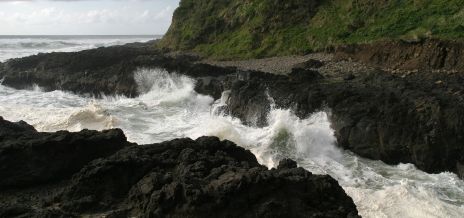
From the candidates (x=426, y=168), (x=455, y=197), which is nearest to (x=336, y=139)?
(x=426, y=168)

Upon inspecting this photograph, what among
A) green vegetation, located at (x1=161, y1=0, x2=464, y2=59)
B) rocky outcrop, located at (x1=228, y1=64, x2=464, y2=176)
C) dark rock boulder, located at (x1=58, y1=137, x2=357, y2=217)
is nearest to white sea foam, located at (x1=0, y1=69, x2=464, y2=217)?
rocky outcrop, located at (x1=228, y1=64, x2=464, y2=176)

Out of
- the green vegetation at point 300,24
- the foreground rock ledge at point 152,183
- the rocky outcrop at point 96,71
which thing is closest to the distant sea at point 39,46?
the rocky outcrop at point 96,71

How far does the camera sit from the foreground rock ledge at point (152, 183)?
6.56 meters

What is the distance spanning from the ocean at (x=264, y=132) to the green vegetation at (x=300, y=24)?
24.3ft

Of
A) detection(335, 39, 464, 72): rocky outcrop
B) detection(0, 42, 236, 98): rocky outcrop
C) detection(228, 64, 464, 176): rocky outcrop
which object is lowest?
detection(0, 42, 236, 98): rocky outcrop

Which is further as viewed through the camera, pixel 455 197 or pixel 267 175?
pixel 455 197

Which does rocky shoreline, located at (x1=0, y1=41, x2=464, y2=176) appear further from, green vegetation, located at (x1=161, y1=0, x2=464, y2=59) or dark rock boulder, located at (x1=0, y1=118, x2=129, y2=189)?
dark rock boulder, located at (x1=0, y1=118, x2=129, y2=189)

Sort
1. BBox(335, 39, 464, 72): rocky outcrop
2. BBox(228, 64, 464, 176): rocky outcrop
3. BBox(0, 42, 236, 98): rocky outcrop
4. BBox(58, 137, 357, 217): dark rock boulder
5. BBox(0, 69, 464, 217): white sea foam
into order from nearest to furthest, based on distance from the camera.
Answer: BBox(58, 137, 357, 217): dark rock boulder
BBox(0, 69, 464, 217): white sea foam
BBox(228, 64, 464, 176): rocky outcrop
BBox(335, 39, 464, 72): rocky outcrop
BBox(0, 42, 236, 98): rocky outcrop

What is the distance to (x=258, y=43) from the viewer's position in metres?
32.2

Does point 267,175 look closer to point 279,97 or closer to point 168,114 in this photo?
point 279,97

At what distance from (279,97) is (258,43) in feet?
51.7

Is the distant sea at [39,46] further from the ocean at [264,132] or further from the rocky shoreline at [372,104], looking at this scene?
the rocky shoreline at [372,104]

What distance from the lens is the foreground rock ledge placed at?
656 cm

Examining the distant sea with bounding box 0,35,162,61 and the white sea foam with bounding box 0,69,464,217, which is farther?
the distant sea with bounding box 0,35,162,61
